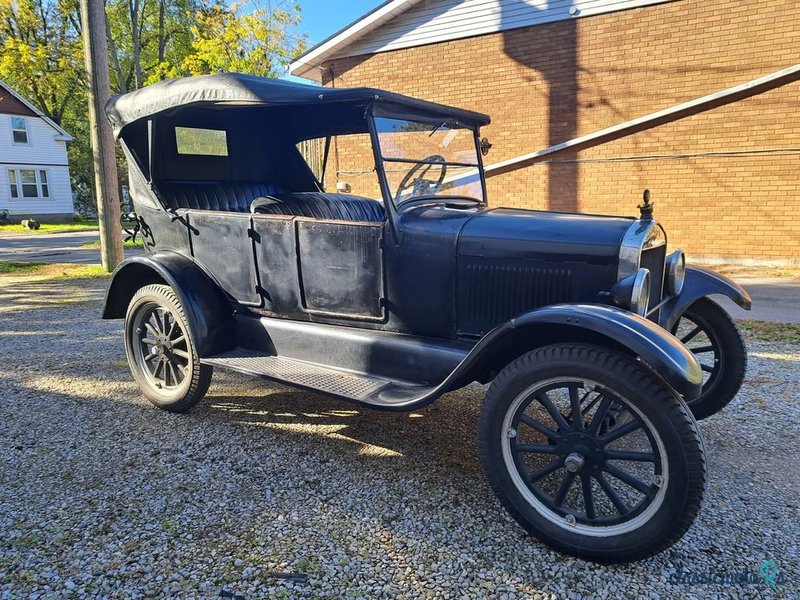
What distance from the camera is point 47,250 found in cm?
1378

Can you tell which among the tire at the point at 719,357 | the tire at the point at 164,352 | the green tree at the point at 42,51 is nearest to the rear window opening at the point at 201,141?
the tire at the point at 164,352

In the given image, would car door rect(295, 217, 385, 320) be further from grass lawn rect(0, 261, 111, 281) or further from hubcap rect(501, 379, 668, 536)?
grass lawn rect(0, 261, 111, 281)

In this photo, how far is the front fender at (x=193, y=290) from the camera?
11.1 ft

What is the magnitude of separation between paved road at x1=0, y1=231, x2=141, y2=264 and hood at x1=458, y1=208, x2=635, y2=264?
29.8ft

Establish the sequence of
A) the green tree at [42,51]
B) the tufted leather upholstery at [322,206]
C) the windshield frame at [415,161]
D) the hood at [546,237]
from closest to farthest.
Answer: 1. the hood at [546,237]
2. the windshield frame at [415,161]
3. the tufted leather upholstery at [322,206]
4. the green tree at [42,51]

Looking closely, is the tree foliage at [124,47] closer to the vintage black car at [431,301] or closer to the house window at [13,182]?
the house window at [13,182]

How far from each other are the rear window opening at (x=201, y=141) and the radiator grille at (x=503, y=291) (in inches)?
96.2

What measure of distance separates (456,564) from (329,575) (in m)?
0.49

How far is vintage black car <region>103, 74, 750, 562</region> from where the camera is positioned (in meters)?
2.12

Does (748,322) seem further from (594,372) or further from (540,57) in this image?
(540,57)

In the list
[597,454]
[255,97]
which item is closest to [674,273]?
[597,454]

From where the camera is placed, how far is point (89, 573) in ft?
6.79

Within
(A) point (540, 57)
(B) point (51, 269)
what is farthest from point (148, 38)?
(A) point (540, 57)

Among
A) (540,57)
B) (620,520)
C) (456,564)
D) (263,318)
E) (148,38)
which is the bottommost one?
(456,564)
